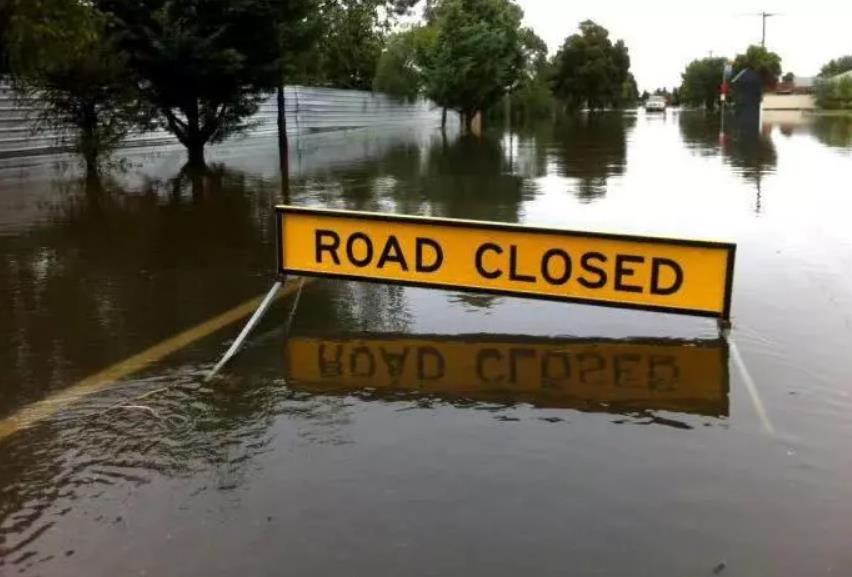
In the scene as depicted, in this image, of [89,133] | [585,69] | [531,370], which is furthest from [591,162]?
[585,69]

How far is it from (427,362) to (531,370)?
62 cm

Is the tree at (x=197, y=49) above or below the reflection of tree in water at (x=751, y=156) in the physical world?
above

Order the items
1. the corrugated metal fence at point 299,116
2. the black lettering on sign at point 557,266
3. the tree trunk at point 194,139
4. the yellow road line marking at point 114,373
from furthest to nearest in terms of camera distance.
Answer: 1. the corrugated metal fence at point 299,116
2. the tree trunk at point 194,139
3. the black lettering on sign at point 557,266
4. the yellow road line marking at point 114,373

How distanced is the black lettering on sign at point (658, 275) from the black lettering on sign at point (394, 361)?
61.7 inches

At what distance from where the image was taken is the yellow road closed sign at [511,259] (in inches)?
218

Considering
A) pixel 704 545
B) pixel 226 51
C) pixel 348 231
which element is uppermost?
pixel 226 51

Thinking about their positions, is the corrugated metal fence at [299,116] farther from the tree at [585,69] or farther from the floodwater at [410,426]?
the tree at [585,69]

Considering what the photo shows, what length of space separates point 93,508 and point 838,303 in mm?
5428

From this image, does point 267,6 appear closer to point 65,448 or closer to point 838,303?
point 838,303

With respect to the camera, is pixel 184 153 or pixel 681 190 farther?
pixel 184 153

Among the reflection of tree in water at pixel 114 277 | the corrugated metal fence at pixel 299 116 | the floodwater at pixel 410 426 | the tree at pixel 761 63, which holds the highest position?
the tree at pixel 761 63

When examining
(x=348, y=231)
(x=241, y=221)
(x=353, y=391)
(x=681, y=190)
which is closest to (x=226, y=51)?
(x=241, y=221)

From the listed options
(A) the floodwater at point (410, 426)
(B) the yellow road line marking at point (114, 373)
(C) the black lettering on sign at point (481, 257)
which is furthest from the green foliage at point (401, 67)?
(C) the black lettering on sign at point (481, 257)

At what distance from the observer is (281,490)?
3.70 m
